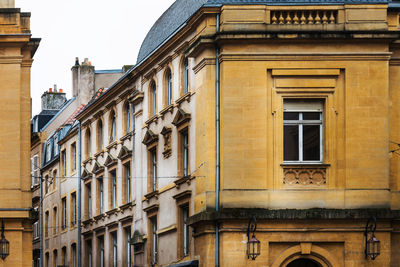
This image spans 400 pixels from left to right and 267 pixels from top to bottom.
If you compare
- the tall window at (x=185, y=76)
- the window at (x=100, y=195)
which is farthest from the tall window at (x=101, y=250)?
the tall window at (x=185, y=76)

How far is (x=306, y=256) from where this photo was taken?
137 ft

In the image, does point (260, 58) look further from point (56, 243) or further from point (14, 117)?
point (56, 243)

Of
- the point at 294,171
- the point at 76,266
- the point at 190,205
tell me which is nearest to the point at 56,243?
the point at 76,266

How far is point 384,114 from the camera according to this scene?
139ft

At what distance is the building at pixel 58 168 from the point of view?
229ft

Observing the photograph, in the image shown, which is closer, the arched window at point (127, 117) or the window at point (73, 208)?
the arched window at point (127, 117)

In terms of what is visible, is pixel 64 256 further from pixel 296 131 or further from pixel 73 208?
pixel 296 131

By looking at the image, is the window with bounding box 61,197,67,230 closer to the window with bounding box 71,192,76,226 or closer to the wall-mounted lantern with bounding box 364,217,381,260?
the window with bounding box 71,192,76,226

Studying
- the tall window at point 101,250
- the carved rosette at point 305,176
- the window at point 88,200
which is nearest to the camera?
the carved rosette at point 305,176

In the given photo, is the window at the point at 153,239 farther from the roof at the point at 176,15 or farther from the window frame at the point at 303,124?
the window frame at the point at 303,124

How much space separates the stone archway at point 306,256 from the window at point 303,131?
3053 millimetres

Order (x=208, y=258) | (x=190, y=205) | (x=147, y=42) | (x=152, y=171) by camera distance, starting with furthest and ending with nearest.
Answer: (x=147, y=42) < (x=152, y=171) < (x=190, y=205) < (x=208, y=258)

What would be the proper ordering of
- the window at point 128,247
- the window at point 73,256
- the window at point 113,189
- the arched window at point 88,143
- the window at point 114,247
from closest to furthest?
the window at point 128,247 → the window at point 114,247 → the window at point 113,189 → the arched window at point 88,143 → the window at point 73,256

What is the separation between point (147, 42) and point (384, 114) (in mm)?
17586
